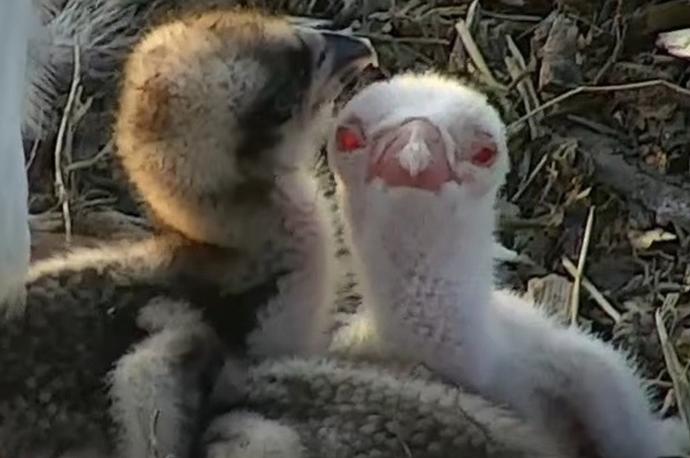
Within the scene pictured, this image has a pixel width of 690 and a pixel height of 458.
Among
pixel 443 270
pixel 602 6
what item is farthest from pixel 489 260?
pixel 602 6

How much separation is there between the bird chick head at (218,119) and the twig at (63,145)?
0.82 feet

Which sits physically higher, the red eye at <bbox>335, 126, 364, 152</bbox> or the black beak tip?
the black beak tip

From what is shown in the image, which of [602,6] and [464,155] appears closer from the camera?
[464,155]

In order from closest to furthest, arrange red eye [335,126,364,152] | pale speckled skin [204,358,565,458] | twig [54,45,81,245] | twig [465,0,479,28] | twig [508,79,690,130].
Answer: pale speckled skin [204,358,565,458]
red eye [335,126,364,152]
twig [54,45,81,245]
twig [508,79,690,130]
twig [465,0,479,28]

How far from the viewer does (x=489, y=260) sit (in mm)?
1532

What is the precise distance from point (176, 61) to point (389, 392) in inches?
10.8

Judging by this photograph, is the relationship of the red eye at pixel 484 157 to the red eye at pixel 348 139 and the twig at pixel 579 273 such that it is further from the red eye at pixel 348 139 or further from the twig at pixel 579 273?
the twig at pixel 579 273

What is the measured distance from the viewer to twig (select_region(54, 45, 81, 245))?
5.97 ft

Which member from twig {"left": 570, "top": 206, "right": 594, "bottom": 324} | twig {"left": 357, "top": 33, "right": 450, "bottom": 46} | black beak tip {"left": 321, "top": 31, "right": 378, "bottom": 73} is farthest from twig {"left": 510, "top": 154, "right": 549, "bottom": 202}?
black beak tip {"left": 321, "top": 31, "right": 378, "bottom": 73}

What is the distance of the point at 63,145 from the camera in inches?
76.7

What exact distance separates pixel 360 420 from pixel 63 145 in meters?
0.62

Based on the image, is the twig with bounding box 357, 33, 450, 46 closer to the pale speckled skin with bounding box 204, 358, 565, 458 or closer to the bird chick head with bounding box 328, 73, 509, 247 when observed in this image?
the bird chick head with bounding box 328, 73, 509, 247

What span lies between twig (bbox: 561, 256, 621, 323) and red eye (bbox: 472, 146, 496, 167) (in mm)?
267

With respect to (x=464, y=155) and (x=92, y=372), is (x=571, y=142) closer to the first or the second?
(x=464, y=155)
